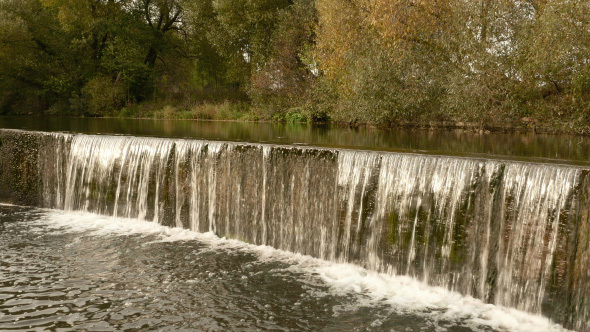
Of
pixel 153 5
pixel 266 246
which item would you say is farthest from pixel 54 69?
pixel 266 246

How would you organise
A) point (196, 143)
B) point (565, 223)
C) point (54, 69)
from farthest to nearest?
point (54, 69)
point (196, 143)
point (565, 223)

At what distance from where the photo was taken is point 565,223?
6.73 m

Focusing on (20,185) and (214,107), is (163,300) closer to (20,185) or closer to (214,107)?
(20,185)

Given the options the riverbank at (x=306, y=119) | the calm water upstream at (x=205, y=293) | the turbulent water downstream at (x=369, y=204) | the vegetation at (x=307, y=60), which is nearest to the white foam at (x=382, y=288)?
the calm water upstream at (x=205, y=293)

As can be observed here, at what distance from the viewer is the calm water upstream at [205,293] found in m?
6.36

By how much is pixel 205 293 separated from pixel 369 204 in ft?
10.4

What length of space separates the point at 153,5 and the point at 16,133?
2778 centimetres

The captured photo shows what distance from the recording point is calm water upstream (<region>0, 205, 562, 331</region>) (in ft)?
20.9

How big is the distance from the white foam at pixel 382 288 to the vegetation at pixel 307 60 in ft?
38.7

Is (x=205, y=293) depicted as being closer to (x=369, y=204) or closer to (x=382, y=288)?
(x=382, y=288)

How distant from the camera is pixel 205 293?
728cm

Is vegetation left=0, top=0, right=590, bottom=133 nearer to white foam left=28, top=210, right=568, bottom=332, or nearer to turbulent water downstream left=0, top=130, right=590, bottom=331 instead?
turbulent water downstream left=0, top=130, right=590, bottom=331

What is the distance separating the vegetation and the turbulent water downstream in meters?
10.8

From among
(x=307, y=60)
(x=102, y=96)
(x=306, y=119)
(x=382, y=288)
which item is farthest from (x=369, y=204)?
(x=102, y=96)
